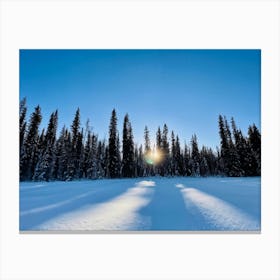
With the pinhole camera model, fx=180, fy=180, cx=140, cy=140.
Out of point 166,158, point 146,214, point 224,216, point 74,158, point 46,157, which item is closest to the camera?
point 224,216

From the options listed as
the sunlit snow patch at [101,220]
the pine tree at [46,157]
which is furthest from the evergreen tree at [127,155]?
the sunlit snow patch at [101,220]

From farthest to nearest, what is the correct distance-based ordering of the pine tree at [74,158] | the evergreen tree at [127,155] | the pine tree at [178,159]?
the pine tree at [178,159] < the evergreen tree at [127,155] < the pine tree at [74,158]

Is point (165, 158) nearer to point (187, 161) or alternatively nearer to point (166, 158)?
point (166, 158)

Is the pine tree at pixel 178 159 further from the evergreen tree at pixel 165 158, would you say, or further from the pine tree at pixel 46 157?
the pine tree at pixel 46 157

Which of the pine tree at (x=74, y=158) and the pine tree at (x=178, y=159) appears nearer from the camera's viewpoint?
the pine tree at (x=74, y=158)

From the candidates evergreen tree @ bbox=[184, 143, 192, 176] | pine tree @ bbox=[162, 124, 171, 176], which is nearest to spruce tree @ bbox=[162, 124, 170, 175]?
pine tree @ bbox=[162, 124, 171, 176]
